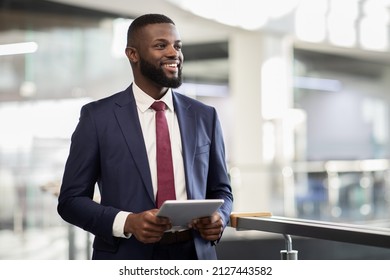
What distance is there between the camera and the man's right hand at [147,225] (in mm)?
1811

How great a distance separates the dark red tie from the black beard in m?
0.11

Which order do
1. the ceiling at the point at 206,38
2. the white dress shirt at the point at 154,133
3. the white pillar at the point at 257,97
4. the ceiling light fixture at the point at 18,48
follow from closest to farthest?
the white dress shirt at the point at 154,133
the ceiling light fixture at the point at 18,48
the ceiling at the point at 206,38
the white pillar at the point at 257,97

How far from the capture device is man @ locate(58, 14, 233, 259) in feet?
6.42

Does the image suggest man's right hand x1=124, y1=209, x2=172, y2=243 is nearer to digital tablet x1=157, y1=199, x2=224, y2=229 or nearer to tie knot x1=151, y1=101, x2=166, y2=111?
digital tablet x1=157, y1=199, x2=224, y2=229

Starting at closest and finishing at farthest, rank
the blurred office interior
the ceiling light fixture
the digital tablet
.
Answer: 1. the digital tablet
2. the blurred office interior
3. the ceiling light fixture

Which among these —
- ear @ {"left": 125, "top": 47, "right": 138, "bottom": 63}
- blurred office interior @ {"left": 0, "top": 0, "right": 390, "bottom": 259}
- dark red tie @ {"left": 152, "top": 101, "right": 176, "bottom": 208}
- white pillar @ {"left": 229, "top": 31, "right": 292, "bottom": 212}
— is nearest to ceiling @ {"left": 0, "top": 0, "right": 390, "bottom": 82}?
blurred office interior @ {"left": 0, "top": 0, "right": 390, "bottom": 259}

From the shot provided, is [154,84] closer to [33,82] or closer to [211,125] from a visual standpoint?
[211,125]

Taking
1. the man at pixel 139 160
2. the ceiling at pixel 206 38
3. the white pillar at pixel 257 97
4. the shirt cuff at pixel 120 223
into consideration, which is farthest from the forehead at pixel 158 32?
the white pillar at pixel 257 97

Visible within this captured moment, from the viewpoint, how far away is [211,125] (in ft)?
6.95

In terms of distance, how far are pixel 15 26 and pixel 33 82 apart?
602 mm

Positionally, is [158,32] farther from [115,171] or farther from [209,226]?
[209,226]

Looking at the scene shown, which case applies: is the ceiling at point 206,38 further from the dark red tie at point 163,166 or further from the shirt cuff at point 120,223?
the shirt cuff at point 120,223

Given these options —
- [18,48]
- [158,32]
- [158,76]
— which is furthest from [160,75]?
[18,48]
